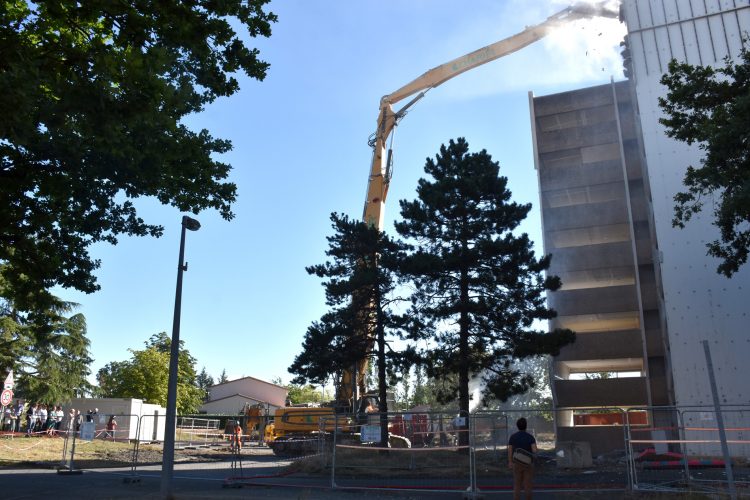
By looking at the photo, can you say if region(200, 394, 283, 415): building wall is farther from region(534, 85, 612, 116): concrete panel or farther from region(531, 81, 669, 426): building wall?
region(534, 85, 612, 116): concrete panel

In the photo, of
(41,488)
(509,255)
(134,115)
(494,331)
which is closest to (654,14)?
(509,255)

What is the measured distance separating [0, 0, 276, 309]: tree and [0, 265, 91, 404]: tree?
76.2 feet

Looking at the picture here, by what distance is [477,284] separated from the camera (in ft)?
75.8

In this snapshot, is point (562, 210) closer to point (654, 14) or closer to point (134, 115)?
point (654, 14)

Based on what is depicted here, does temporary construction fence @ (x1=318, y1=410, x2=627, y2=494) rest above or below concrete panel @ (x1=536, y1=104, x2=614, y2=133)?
below

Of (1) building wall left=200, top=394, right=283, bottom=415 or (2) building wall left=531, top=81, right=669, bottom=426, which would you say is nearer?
(2) building wall left=531, top=81, right=669, bottom=426

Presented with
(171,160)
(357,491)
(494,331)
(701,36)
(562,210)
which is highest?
(701,36)

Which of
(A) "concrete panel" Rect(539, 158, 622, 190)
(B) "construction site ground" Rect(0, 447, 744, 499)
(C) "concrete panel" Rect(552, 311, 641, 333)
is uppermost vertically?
(A) "concrete panel" Rect(539, 158, 622, 190)

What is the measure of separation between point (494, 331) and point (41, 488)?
1526cm

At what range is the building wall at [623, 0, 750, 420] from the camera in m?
24.5

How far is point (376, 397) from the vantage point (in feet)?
87.6

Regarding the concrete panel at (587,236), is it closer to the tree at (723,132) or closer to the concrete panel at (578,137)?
the concrete panel at (578,137)

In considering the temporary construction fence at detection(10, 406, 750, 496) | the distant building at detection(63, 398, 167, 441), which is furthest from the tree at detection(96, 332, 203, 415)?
the temporary construction fence at detection(10, 406, 750, 496)

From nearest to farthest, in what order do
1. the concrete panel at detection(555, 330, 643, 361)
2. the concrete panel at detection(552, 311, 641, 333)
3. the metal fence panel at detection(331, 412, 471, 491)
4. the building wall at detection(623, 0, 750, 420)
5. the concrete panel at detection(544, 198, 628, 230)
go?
1. the metal fence panel at detection(331, 412, 471, 491)
2. the building wall at detection(623, 0, 750, 420)
3. the concrete panel at detection(555, 330, 643, 361)
4. the concrete panel at detection(552, 311, 641, 333)
5. the concrete panel at detection(544, 198, 628, 230)
